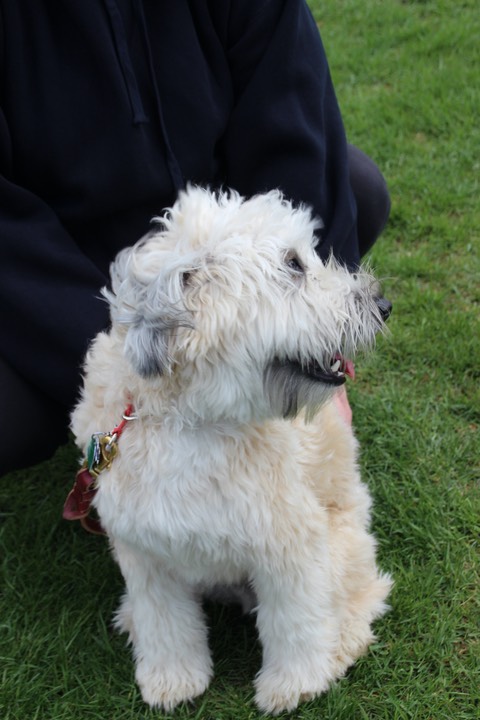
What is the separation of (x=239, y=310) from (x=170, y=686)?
1.18 meters

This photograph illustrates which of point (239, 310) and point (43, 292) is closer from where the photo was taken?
point (239, 310)

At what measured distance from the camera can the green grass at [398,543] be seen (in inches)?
86.7

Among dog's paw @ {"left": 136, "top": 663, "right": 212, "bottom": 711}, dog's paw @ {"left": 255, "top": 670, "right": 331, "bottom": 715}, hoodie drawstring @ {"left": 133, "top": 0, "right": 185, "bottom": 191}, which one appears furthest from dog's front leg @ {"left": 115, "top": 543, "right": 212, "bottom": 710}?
hoodie drawstring @ {"left": 133, "top": 0, "right": 185, "bottom": 191}

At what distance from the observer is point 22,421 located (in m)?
2.37

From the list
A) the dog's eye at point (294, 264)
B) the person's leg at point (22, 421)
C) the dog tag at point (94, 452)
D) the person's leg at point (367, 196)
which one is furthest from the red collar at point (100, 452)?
the person's leg at point (367, 196)

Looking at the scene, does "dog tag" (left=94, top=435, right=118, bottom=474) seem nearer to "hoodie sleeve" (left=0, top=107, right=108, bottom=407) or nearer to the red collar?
the red collar

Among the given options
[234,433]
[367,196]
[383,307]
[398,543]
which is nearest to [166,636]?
[234,433]

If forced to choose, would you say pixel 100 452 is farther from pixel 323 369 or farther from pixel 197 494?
pixel 323 369

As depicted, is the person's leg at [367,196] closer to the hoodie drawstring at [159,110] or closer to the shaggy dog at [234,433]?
the hoodie drawstring at [159,110]

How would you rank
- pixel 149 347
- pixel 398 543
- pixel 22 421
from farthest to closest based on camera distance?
1. pixel 398 543
2. pixel 22 421
3. pixel 149 347

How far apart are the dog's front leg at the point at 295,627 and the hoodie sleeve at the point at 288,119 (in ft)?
3.17

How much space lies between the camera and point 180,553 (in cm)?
187

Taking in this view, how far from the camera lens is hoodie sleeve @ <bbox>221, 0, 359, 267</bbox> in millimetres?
2309

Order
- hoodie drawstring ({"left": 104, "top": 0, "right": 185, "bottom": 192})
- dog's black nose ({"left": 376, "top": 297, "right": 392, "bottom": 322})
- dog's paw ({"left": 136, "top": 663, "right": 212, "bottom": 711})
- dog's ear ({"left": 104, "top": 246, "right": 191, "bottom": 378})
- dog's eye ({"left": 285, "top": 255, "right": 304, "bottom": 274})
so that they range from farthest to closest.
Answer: dog's paw ({"left": 136, "top": 663, "right": 212, "bottom": 711}) → hoodie drawstring ({"left": 104, "top": 0, "right": 185, "bottom": 192}) → dog's black nose ({"left": 376, "top": 297, "right": 392, "bottom": 322}) → dog's eye ({"left": 285, "top": 255, "right": 304, "bottom": 274}) → dog's ear ({"left": 104, "top": 246, "right": 191, "bottom": 378})
